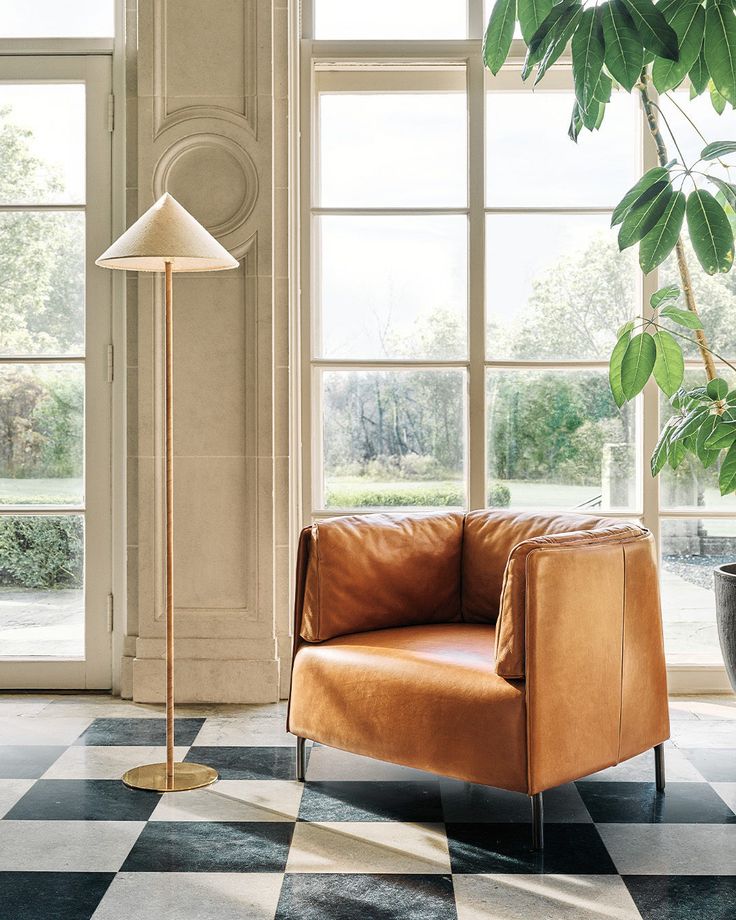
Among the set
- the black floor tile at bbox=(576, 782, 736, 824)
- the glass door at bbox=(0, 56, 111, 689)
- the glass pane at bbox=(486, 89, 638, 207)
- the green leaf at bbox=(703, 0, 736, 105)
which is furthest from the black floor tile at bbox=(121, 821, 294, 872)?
the glass pane at bbox=(486, 89, 638, 207)

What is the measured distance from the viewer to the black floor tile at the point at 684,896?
1976 millimetres

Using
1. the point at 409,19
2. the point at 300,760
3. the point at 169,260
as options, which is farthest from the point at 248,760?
the point at 409,19

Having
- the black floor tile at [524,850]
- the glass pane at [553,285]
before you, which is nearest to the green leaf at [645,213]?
the glass pane at [553,285]

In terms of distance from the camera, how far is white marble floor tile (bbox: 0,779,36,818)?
8.38ft

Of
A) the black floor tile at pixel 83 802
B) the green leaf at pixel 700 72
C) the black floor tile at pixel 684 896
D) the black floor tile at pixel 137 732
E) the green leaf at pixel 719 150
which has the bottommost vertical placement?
the black floor tile at pixel 684 896

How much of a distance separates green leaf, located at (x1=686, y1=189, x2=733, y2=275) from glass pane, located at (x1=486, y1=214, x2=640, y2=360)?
1.03m

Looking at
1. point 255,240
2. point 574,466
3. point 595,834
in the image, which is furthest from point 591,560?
point 255,240

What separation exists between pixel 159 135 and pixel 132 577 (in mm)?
1585

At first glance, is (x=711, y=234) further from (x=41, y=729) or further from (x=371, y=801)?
(x=41, y=729)

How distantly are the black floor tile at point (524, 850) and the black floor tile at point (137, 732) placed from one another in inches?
42.5

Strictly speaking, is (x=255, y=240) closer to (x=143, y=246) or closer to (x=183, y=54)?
(x=183, y=54)

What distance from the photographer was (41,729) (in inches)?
127

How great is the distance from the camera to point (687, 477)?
370cm

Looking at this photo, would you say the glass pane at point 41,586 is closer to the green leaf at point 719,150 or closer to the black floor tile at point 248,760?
the black floor tile at point 248,760
